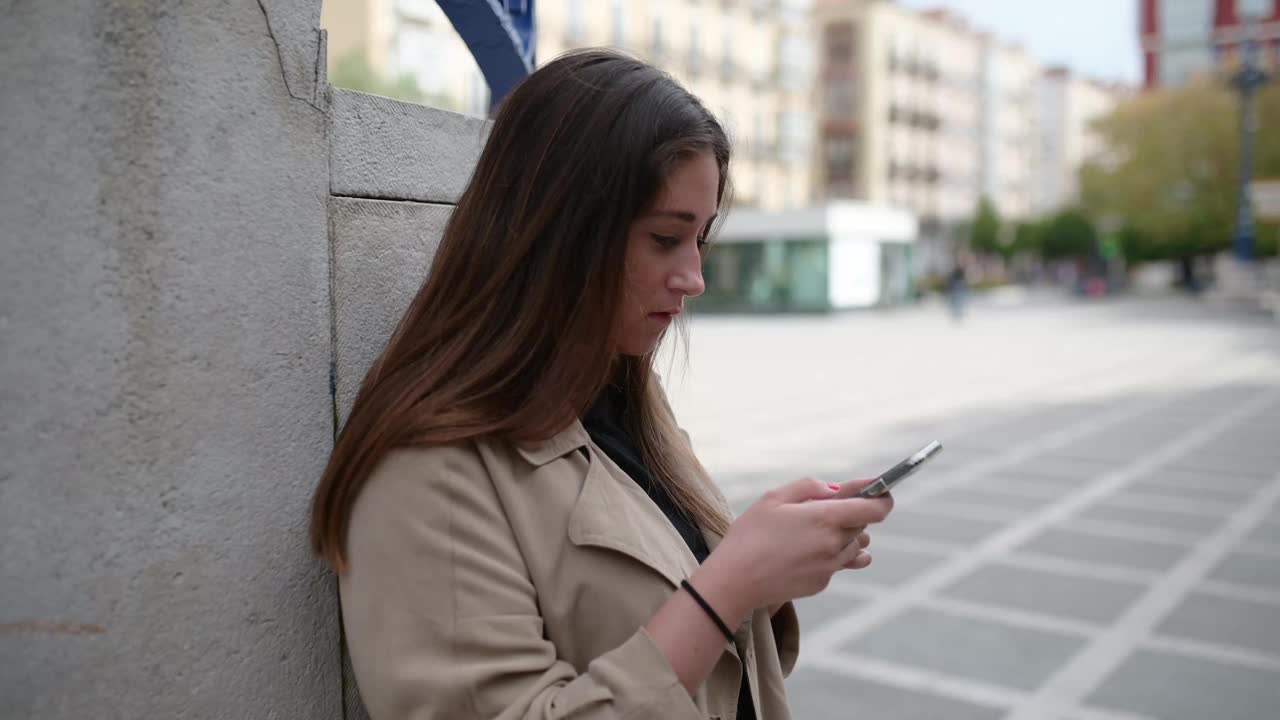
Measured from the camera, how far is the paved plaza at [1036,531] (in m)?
4.24

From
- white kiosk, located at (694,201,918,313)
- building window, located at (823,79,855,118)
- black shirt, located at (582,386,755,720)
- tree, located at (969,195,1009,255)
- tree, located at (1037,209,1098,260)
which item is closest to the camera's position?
black shirt, located at (582,386,755,720)

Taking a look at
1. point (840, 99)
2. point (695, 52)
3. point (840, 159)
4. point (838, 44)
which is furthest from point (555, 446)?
point (838, 44)

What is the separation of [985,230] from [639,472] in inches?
2603

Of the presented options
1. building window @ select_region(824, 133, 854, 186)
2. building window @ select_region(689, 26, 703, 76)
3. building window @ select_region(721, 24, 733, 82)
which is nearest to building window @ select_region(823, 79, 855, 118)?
building window @ select_region(824, 133, 854, 186)

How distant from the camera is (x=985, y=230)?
64125mm

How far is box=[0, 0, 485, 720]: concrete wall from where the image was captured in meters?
1.21

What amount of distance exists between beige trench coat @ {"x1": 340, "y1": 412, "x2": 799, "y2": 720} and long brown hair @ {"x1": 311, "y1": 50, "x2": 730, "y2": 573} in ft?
0.20

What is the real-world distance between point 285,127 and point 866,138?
57079 mm

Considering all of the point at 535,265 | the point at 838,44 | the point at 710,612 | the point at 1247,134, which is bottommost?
the point at 710,612

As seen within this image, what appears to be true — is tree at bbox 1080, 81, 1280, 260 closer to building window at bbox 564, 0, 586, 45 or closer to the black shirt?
building window at bbox 564, 0, 586, 45

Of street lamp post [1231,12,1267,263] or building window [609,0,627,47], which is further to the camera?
building window [609,0,627,47]

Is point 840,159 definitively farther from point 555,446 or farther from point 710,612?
point 710,612

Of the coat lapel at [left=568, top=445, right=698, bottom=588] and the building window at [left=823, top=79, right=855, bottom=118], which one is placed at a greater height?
the building window at [left=823, top=79, right=855, bottom=118]

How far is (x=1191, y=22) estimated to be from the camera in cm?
5772
